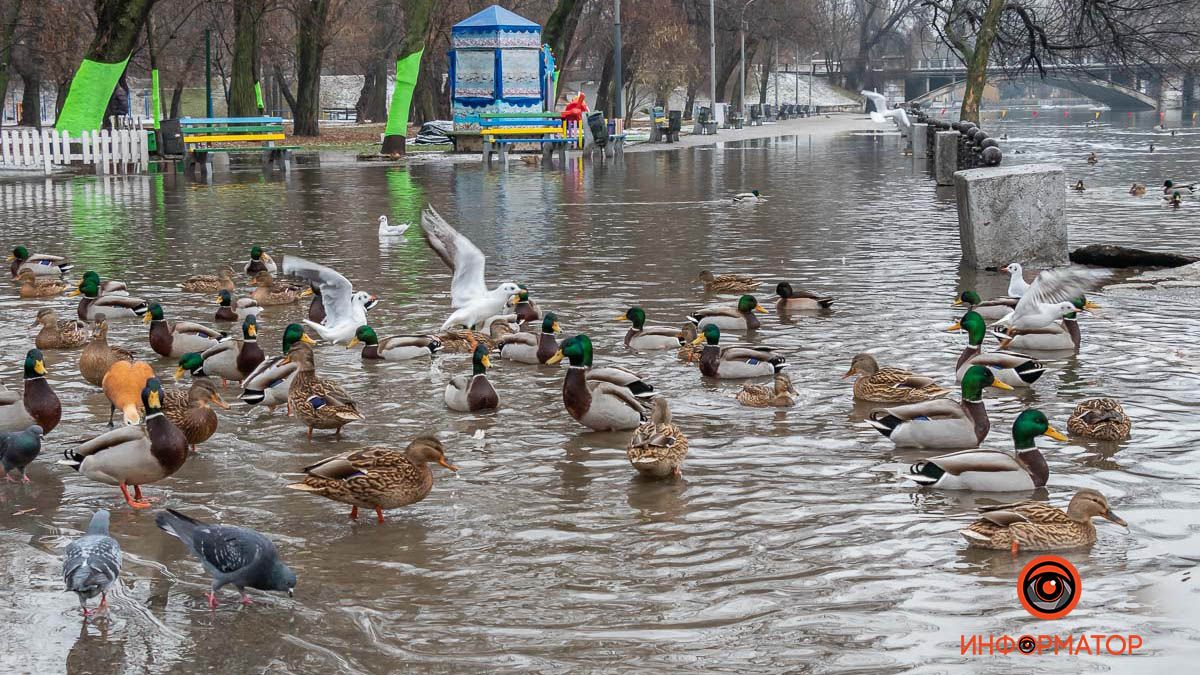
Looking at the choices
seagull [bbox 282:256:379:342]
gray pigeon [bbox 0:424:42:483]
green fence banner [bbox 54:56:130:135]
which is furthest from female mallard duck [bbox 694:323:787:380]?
green fence banner [bbox 54:56:130:135]

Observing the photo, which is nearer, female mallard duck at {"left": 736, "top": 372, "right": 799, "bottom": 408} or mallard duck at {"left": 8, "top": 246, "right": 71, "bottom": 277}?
female mallard duck at {"left": 736, "top": 372, "right": 799, "bottom": 408}

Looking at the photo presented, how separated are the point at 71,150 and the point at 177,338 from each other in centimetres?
2520

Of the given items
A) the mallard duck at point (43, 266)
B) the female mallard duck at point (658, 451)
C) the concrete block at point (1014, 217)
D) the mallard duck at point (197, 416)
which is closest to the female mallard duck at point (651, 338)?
the female mallard duck at point (658, 451)

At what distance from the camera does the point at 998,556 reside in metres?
5.98

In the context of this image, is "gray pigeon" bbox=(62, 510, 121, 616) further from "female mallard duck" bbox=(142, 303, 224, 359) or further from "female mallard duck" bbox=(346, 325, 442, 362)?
"female mallard duck" bbox=(142, 303, 224, 359)

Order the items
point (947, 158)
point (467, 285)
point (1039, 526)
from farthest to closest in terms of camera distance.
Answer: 1. point (947, 158)
2. point (467, 285)
3. point (1039, 526)

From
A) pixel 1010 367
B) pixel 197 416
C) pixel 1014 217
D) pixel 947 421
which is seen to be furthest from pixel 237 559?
pixel 1014 217

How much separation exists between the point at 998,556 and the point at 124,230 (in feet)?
54.5

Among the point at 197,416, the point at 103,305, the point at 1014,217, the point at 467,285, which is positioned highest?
the point at 1014,217

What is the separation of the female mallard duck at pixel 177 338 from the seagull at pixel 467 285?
6.12ft

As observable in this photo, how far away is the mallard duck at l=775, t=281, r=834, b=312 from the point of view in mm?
12445

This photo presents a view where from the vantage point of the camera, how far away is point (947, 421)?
25.3 feet

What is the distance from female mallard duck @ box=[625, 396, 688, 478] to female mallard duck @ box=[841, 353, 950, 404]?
199 centimetres

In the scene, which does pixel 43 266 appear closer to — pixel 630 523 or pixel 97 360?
pixel 97 360
